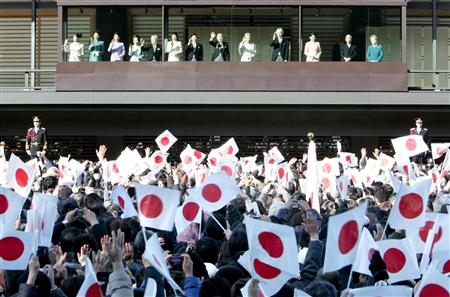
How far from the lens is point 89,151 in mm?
37125

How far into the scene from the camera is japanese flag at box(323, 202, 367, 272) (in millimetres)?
8477

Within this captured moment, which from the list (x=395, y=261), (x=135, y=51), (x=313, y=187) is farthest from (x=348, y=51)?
(x=395, y=261)

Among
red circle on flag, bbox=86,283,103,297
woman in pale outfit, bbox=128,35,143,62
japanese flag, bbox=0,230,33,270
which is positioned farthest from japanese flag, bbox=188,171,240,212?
woman in pale outfit, bbox=128,35,143,62

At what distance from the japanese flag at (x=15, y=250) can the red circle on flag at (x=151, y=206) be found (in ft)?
6.34

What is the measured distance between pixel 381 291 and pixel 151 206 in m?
4.05

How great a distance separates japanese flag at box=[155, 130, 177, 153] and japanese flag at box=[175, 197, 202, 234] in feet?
42.2

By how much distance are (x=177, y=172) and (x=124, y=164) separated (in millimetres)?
1152

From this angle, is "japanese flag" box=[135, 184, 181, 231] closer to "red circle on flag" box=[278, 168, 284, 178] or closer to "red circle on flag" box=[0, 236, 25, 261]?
"red circle on flag" box=[0, 236, 25, 261]

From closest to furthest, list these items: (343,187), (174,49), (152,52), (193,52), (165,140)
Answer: (343,187) → (165,140) → (193,52) → (174,49) → (152,52)

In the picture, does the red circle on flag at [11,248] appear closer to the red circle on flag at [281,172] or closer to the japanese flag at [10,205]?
the japanese flag at [10,205]

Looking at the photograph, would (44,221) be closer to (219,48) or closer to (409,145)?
(409,145)

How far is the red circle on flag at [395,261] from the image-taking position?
9102 mm

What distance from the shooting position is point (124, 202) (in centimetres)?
1366

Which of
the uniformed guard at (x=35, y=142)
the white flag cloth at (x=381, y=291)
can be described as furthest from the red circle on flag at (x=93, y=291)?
the uniformed guard at (x=35, y=142)
